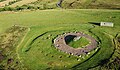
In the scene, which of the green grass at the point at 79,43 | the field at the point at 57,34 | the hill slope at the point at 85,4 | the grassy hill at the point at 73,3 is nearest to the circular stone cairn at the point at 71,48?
the green grass at the point at 79,43

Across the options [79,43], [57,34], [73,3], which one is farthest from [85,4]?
[79,43]

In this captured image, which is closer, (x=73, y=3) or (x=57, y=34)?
(x=57, y=34)

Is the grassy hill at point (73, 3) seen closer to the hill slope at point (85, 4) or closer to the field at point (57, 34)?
the hill slope at point (85, 4)

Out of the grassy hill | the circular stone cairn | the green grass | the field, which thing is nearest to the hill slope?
the grassy hill

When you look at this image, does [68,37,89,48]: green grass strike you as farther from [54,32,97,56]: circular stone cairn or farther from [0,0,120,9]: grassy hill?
[0,0,120,9]: grassy hill

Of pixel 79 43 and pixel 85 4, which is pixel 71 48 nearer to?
pixel 79 43

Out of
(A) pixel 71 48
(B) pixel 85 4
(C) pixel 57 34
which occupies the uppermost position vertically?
(B) pixel 85 4

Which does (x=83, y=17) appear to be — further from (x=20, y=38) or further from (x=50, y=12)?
(x=20, y=38)
